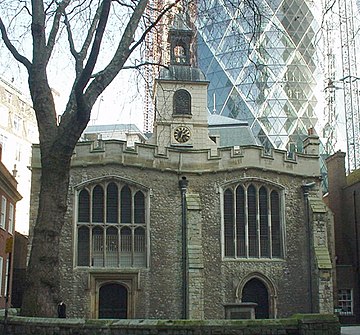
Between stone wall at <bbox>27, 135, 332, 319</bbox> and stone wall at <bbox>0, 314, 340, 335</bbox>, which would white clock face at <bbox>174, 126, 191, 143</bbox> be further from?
stone wall at <bbox>0, 314, 340, 335</bbox>

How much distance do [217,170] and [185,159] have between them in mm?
1353

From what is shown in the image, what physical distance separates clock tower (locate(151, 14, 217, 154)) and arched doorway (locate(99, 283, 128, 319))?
8168 millimetres

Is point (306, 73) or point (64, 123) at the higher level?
point (306, 73)

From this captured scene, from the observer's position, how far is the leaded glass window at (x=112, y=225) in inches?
936

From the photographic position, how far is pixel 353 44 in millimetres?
48938

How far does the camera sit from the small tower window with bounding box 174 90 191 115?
30.2 metres

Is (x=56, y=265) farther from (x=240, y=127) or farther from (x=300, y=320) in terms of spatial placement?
(x=240, y=127)

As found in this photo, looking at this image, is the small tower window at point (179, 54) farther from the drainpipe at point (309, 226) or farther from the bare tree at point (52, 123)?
the bare tree at point (52, 123)

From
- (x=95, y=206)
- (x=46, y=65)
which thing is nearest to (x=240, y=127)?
(x=95, y=206)

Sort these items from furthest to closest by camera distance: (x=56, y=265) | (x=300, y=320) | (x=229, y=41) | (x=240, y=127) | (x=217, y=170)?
(x=229, y=41)
(x=240, y=127)
(x=217, y=170)
(x=56, y=265)
(x=300, y=320)

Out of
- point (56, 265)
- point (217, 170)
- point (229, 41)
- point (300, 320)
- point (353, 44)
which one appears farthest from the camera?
point (353, 44)

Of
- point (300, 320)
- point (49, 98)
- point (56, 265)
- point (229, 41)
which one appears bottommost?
point (300, 320)

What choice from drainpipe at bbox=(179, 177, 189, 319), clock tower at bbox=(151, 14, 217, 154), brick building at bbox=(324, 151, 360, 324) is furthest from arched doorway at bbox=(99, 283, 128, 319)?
brick building at bbox=(324, 151, 360, 324)

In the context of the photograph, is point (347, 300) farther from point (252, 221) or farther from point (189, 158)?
point (189, 158)
